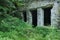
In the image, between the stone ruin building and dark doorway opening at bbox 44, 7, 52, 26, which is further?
dark doorway opening at bbox 44, 7, 52, 26

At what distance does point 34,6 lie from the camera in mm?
13188

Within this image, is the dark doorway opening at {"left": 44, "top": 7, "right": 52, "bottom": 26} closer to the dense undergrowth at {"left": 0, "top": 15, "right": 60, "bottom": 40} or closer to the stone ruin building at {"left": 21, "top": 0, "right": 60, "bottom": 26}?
the stone ruin building at {"left": 21, "top": 0, "right": 60, "bottom": 26}

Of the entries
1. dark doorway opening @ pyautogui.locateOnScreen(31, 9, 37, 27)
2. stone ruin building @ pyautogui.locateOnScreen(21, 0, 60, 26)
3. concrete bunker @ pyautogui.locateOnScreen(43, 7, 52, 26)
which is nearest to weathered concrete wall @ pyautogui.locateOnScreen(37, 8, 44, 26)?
stone ruin building @ pyautogui.locateOnScreen(21, 0, 60, 26)

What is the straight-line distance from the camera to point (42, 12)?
42.7ft

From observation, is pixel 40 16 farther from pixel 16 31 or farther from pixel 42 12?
pixel 16 31

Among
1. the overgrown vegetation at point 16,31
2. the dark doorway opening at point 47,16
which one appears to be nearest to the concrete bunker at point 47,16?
the dark doorway opening at point 47,16

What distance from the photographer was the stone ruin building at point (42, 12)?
11.9 metres

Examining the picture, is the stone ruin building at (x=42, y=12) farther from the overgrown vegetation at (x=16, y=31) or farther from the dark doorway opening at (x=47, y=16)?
the overgrown vegetation at (x=16, y=31)

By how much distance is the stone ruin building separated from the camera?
11909 mm

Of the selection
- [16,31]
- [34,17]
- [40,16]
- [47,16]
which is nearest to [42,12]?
[40,16]

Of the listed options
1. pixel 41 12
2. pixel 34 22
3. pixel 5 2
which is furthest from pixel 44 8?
pixel 5 2

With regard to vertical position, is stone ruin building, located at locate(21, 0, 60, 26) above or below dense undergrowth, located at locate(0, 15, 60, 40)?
above

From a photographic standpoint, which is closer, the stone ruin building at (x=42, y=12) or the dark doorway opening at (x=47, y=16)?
the stone ruin building at (x=42, y=12)

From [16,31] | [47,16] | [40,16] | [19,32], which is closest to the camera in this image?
[19,32]
